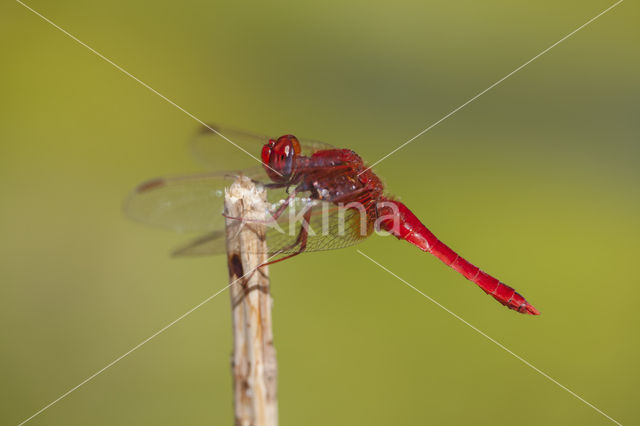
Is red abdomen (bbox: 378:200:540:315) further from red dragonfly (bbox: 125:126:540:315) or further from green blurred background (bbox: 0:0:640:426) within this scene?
green blurred background (bbox: 0:0:640:426)

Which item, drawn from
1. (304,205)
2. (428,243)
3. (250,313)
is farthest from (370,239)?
(250,313)

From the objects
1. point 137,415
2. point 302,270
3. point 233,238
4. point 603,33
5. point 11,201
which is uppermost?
point 603,33

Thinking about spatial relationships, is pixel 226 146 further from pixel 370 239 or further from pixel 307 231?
pixel 370 239

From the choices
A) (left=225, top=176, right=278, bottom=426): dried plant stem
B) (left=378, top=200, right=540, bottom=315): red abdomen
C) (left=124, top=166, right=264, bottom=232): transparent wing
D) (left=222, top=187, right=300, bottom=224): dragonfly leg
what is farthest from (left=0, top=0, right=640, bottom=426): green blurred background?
(left=225, top=176, right=278, bottom=426): dried plant stem

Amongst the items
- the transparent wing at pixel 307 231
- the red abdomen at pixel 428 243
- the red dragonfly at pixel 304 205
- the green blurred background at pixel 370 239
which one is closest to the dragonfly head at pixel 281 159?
the red dragonfly at pixel 304 205

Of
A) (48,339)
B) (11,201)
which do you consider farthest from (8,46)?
(48,339)

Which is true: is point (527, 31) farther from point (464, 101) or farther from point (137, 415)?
point (137, 415)

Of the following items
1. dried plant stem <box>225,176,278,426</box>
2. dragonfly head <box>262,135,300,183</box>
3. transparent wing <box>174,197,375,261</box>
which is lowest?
dried plant stem <box>225,176,278,426</box>
